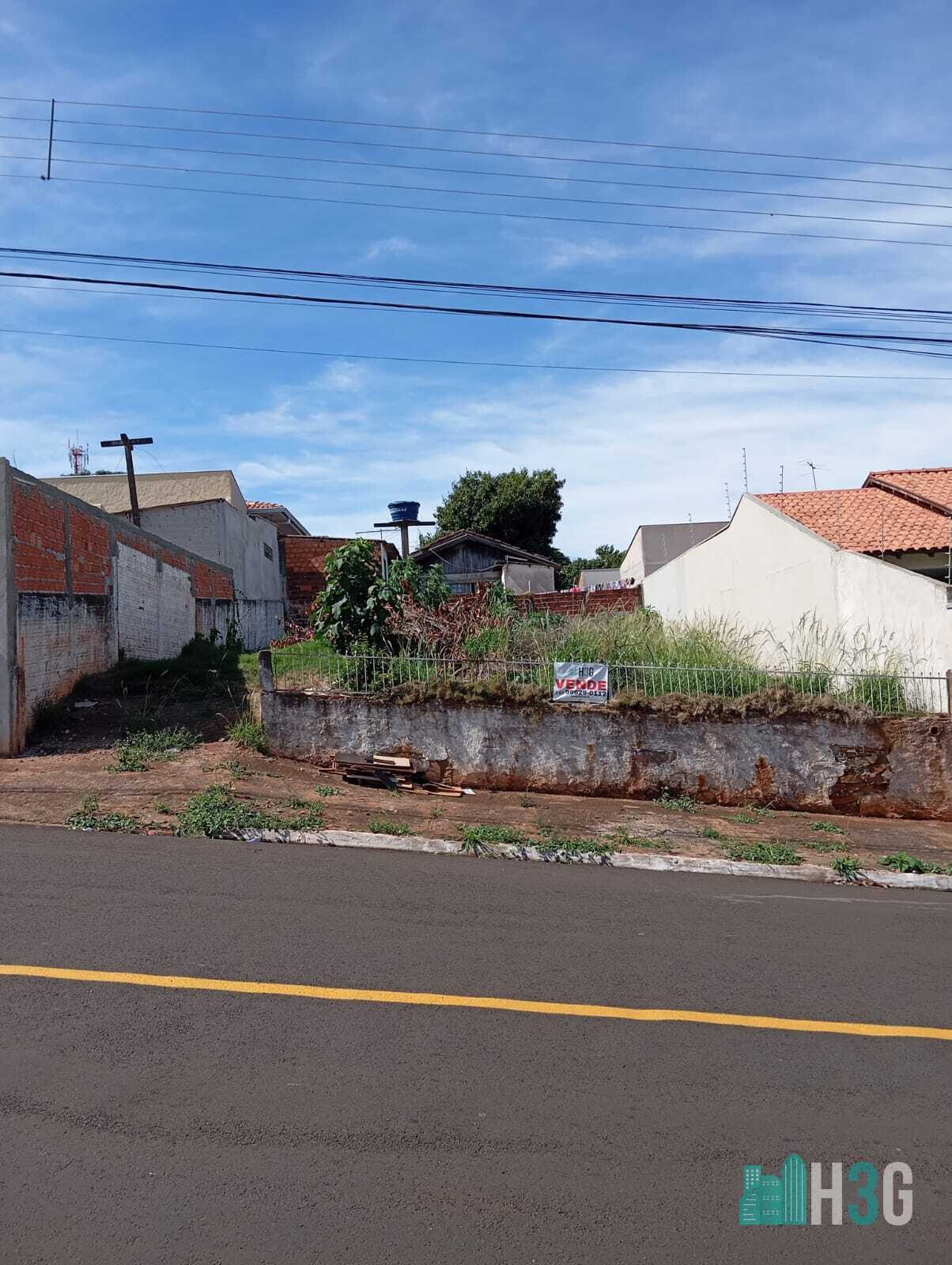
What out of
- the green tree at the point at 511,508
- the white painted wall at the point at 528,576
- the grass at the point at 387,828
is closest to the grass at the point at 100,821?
the grass at the point at 387,828

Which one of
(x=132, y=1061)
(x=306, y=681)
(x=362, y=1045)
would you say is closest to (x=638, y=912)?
(x=362, y=1045)

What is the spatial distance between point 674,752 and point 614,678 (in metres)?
1.13

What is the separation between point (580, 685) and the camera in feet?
35.8

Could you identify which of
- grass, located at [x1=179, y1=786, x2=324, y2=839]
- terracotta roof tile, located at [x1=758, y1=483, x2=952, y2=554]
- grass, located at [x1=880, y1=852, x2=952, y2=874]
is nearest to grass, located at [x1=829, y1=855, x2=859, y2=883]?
grass, located at [x1=880, y1=852, x2=952, y2=874]

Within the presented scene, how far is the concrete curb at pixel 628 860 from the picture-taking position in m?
8.34

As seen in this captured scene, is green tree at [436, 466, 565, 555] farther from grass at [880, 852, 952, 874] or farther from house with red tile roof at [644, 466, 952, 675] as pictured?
grass at [880, 852, 952, 874]

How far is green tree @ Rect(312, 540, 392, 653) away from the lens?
11516 mm

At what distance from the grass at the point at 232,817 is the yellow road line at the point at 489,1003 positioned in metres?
3.46

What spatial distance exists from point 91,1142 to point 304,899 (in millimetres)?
3050

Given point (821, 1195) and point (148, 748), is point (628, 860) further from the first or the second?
point (148, 748)

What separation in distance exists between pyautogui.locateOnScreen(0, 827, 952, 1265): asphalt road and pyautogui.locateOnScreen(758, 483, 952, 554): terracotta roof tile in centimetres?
1074

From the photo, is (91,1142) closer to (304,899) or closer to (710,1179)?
(710,1179)

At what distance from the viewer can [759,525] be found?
60.4 ft

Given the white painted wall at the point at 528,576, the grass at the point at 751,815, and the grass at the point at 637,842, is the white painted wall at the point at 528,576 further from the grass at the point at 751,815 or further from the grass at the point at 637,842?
the grass at the point at 637,842
